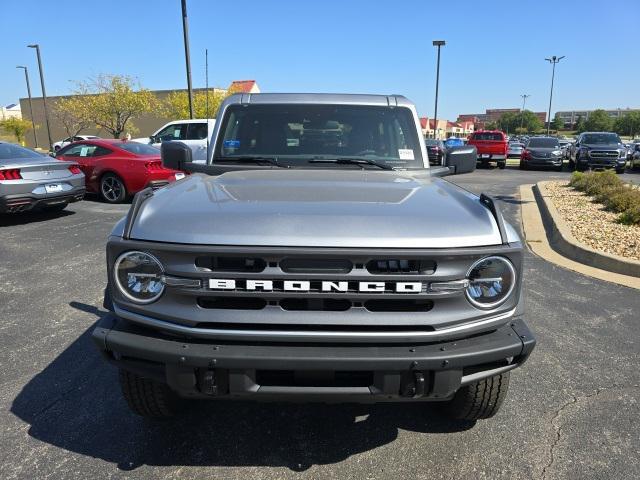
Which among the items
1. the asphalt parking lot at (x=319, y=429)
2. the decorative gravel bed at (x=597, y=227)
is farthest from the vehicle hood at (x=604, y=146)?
the asphalt parking lot at (x=319, y=429)

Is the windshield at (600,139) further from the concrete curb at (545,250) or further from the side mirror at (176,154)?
the side mirror at (176,154)

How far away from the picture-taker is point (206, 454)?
103 inches

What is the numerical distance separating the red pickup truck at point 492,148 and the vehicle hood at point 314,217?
24.0 meters

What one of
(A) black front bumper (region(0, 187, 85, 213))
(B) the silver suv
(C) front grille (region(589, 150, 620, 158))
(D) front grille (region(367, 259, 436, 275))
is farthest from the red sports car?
(C) front grille (region(589, 150, 620, 158))

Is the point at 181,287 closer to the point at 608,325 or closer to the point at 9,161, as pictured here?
the point at 608,325

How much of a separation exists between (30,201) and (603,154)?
2205cm

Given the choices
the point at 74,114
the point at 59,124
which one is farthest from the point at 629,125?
the point at 59,124

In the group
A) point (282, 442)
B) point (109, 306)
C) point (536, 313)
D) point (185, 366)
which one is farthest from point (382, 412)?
point (536, 313)

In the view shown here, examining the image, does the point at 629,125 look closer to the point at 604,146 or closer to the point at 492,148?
the point at 492,148

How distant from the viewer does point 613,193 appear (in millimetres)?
10531

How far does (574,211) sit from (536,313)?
20.0ft

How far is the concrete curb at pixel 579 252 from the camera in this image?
6090mm

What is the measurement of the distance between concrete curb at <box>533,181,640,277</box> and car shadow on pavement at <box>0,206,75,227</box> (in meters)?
8.85

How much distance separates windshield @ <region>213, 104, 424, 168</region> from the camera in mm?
3715
